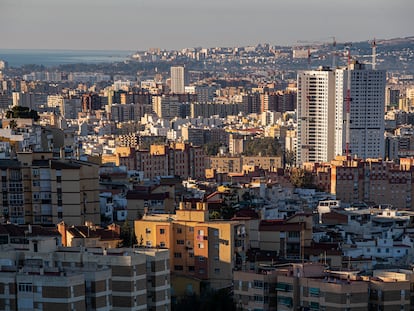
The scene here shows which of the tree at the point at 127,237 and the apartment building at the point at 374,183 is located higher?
the tree at the point at 127,237

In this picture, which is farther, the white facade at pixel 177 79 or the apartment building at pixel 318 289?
the white facade at pixel 177 79

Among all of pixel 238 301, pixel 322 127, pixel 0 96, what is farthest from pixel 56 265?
pixel 0 96

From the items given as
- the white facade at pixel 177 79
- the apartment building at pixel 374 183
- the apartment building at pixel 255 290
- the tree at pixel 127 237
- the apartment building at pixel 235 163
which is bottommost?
the white facade at pixel 177 79

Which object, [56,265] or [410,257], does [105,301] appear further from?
[410,257]

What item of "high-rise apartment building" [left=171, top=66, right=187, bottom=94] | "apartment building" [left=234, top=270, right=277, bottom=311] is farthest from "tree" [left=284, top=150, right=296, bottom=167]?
"high-rise apartment building" [left=171, top=66, right=187, bottom=94]

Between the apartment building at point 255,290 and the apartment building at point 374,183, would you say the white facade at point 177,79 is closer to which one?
the apartment building at point 374,183

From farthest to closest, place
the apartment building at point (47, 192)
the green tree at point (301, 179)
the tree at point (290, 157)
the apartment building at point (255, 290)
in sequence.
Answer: the tree at point (290, 157)
the green tree at point (301, 179)
the apartment building at point (47, 192)
the apartment building at point (255, 290)

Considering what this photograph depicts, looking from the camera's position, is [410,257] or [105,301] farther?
[410,257]

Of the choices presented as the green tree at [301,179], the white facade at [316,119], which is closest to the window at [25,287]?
the green tree at [301,179]

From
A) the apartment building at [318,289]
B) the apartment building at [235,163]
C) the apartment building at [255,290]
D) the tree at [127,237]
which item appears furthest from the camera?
the apartment building at [235,163]
